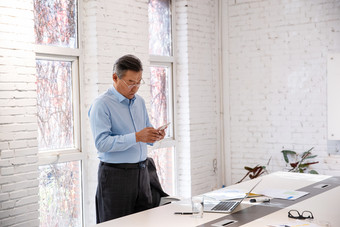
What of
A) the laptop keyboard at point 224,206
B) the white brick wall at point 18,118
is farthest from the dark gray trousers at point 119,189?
the white brick wall at point 18,118

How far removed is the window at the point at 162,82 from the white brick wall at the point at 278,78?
101 centimetres

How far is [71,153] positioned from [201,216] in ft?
7.67

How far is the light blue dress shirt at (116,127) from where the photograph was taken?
354cm

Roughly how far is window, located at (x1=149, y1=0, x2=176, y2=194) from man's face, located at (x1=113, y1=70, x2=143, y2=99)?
2519mm

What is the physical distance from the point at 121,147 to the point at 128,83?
1.68 feet

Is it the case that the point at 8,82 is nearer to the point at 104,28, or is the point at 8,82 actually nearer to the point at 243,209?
the point at 104,28

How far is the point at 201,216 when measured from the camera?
3023mm

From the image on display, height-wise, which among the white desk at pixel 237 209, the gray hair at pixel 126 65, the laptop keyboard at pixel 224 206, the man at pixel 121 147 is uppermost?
the gray hair at pixel 126 65

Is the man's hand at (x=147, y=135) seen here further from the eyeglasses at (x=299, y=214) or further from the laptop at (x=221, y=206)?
the eyeglasses at (x=299, y=214)

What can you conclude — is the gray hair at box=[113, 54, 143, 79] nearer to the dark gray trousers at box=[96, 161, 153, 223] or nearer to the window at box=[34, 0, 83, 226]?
the dark gray trousers at box=[96, 161, 153, 223]

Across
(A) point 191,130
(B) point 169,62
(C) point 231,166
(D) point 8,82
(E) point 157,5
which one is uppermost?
(E) point 157,5

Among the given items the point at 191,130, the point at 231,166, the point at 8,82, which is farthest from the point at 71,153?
the point at 231,166

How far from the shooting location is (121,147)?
3.54 meters

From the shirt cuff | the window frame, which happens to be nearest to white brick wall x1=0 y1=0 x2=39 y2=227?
the window frame
